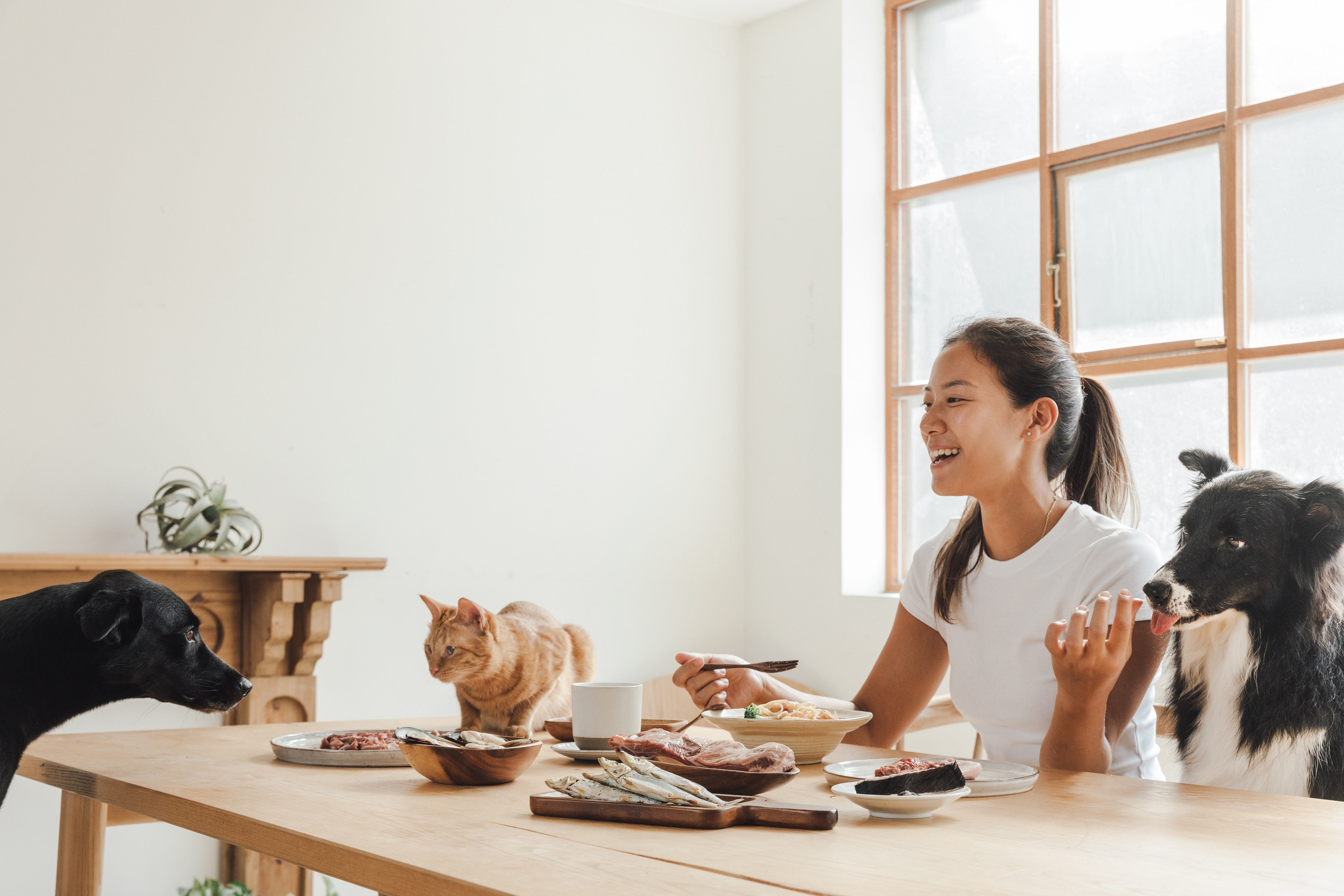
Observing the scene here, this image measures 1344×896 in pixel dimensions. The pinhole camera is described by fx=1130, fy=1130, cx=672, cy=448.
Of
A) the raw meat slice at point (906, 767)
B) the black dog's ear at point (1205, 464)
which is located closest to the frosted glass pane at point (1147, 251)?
the black dog's ear at point (1205, 464)

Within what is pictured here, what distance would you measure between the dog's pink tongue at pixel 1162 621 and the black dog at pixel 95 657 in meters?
1.25

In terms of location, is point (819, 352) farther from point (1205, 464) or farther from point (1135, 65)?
point (1205, 464)

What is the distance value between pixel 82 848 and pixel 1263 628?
1.80 meters

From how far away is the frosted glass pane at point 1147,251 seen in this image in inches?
132

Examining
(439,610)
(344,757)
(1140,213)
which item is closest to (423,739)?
(344,757)

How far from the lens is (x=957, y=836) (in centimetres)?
102

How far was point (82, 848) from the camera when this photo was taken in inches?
69.4

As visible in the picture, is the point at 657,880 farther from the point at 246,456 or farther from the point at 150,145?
the point at 150,145

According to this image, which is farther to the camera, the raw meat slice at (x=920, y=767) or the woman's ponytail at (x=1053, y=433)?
the woman's ponytail at (x=1053, y=433)

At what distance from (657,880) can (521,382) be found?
3089mm

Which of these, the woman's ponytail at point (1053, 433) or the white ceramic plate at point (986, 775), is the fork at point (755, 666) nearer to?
the white ceramic plate at point (986, 775)

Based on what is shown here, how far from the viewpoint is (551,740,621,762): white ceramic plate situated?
57.0 inches

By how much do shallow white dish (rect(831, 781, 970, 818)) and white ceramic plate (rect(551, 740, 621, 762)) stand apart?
0.41 meters

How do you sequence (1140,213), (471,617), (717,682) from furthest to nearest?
(1140,213), (717,682), (471,617)
